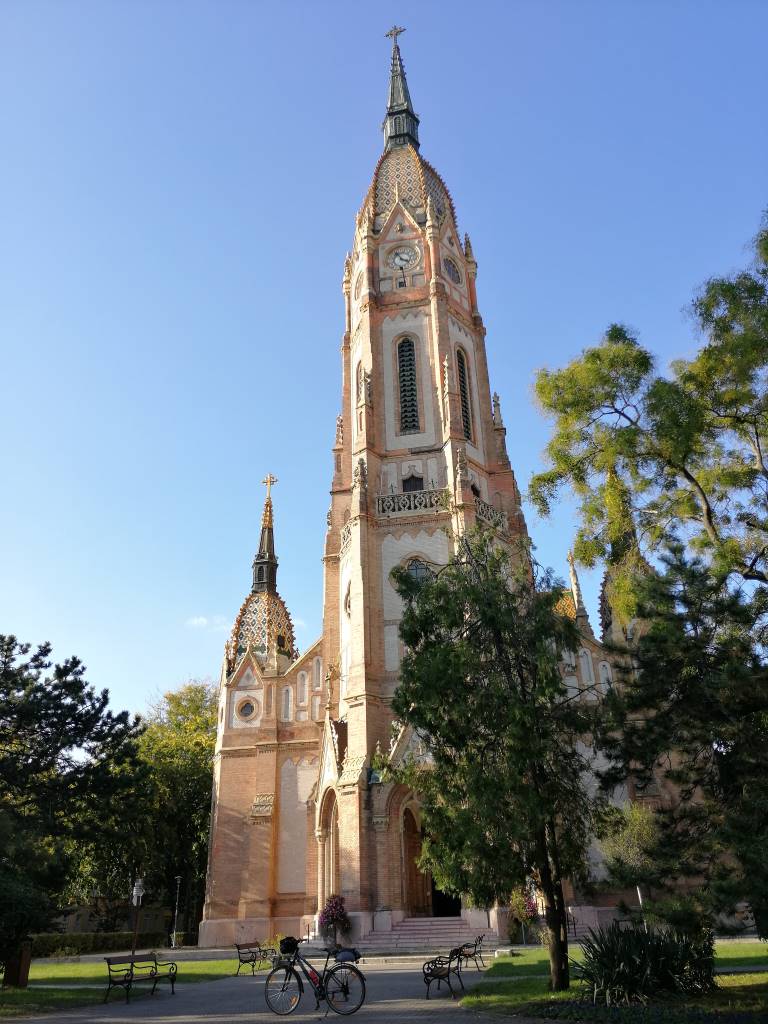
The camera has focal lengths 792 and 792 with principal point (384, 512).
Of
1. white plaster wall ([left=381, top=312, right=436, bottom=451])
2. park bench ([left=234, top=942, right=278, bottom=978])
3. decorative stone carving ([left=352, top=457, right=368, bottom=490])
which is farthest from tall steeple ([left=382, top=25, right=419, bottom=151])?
park bench ([left=234, top=942, right=278, bottom=978])

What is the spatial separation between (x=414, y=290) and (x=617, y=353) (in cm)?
2402

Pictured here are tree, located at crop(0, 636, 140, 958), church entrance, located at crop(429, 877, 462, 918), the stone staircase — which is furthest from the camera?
church entrance, located at crop(429, 877, 462, 918)

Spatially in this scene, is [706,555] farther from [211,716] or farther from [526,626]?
[211,716]

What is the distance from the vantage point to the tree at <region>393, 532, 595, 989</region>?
47.2 ft

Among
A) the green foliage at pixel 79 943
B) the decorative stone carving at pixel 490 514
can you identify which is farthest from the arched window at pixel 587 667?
the green foliage at pixel 79 943

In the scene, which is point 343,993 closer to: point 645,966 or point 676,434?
point 645,966

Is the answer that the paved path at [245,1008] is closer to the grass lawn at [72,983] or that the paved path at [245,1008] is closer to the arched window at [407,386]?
the grass lawn at [72,983]

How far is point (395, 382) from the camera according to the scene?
38.6 m

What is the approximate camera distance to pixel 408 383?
38.5 m

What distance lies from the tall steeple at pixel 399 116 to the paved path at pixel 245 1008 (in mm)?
45956

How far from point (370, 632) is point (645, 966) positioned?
65.2 feet

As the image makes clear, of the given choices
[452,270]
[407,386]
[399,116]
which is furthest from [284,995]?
[399,116]

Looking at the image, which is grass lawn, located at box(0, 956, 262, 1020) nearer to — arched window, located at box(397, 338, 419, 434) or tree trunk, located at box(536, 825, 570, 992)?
tree trunk, located at box(536, 825, 570, 992)

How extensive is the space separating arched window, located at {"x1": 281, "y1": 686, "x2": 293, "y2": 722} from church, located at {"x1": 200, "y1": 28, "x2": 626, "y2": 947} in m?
0.07
